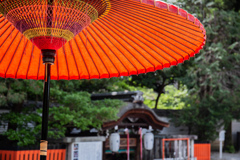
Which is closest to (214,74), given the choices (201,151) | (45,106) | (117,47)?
(201,151)

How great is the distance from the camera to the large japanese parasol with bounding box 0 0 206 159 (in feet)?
6.03

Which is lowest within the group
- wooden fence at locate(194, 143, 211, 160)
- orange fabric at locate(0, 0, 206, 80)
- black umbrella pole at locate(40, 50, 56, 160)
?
wooden fence at locate(194, 143, 211, 160)

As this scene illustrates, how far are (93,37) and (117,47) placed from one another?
0.71ft

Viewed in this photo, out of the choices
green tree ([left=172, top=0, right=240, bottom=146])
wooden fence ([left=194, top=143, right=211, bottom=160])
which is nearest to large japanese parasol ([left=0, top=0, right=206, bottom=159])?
wooden fence ([left=194, top=143, right=211, bottom=160])

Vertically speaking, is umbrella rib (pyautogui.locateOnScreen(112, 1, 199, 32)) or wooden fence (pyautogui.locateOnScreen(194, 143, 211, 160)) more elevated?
umbrella rib (pyautogui.locateOnScreen(112, 1, 199, 32))

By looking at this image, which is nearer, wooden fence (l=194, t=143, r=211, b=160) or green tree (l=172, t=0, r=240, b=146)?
wooden fence (l=194, t=143, r=211, b=160)

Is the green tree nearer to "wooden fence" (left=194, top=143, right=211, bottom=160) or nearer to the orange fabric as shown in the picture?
"wooden fence" (left=194, top=143, right=211, bottom=160)

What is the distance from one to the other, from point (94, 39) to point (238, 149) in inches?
734

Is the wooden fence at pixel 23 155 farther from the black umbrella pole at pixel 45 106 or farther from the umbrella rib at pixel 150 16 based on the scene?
the umbrella rib at pixel 150 16

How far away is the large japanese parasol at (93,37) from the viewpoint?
6.03 feet

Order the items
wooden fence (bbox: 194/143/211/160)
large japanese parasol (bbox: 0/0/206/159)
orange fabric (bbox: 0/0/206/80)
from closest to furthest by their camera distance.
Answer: large japanese parasol (bbox: 0/0/206/159), orange fabric (bbox: 0/0/206/80), wooden fence (bbox: 194/143/211/160)

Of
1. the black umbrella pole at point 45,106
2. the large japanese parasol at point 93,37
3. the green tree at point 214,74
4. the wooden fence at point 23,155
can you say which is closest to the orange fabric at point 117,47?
the large japanese parasol at point 93,37

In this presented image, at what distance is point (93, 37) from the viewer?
8.29ft

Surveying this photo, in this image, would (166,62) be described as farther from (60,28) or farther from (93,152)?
(93,152)
